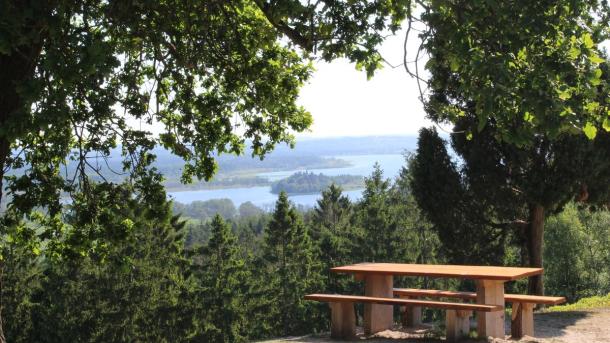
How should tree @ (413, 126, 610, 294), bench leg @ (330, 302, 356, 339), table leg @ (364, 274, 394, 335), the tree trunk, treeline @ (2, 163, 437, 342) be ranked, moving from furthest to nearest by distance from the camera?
treeline @ (2, 163, 437, 342), the tree trunk, tree @ (413, 126, 610, 294), table leg @ (364, 274, 394, 335), bench leg @ (330, 302, 356, 339)

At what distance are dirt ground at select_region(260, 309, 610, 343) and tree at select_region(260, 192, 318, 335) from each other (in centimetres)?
3592

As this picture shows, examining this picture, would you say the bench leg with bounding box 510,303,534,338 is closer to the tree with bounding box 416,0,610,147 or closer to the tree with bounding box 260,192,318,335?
the tree with bounding box 416,0,610,147

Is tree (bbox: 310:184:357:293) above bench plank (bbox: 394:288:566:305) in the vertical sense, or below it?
below

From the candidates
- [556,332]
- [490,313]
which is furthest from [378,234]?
[490,313]

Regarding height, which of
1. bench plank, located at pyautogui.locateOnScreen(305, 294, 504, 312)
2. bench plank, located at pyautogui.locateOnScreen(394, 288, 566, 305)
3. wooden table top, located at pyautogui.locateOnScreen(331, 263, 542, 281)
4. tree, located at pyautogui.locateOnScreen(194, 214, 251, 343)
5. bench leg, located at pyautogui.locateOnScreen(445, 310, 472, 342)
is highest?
wooden table top, located at pyautogui.locateOnScreen(331, 263, 542, 281)

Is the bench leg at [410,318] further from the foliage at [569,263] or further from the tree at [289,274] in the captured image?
the foliage at [569,263]

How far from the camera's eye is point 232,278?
46.5 m

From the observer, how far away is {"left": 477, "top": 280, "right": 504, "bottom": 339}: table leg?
10023mm

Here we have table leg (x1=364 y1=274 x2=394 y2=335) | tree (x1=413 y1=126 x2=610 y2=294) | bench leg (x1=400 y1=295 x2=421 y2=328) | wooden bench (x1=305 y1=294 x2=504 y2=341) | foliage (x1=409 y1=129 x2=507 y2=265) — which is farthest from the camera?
foliage (x1=409 y1=129 x2=507 y2=265)

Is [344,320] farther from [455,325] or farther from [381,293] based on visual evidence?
[455,325]

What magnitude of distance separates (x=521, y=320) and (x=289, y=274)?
3948cm

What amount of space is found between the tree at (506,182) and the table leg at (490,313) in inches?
309

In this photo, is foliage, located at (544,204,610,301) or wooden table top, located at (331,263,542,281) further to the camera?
foliage, located at (544,204,610,301)

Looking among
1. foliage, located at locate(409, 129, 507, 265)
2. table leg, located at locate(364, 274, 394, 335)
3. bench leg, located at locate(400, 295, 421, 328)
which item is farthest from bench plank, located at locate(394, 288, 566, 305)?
foliage, located at locate(409, 129, 507, 265)
